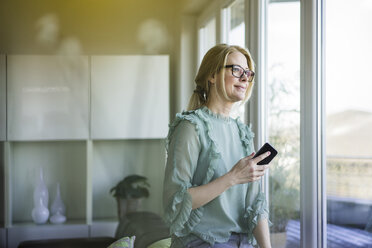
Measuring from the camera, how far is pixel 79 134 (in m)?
3.02

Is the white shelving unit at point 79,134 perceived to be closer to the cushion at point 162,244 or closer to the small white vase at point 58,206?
the small white vase at point 58,206

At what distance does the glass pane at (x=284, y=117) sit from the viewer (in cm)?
175

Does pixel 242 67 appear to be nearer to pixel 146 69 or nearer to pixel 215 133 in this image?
pixel 215 133

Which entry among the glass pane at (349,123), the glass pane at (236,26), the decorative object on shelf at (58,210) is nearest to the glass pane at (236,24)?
the glass pane at (236,26)

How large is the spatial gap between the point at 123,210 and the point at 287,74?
1.62 metres

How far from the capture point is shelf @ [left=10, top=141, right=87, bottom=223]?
2.94 metres

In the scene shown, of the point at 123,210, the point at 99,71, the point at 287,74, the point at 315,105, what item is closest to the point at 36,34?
the point at 99,71

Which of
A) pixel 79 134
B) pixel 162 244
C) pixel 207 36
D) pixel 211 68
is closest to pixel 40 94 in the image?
pixel 79 134

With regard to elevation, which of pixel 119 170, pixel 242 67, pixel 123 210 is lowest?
pixel 123 210

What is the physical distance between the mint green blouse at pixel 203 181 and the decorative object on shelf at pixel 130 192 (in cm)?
194

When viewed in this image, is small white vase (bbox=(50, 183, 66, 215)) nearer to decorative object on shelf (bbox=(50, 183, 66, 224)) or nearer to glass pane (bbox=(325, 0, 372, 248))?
decorative object on shelf (bbox=(50, 183, 66, 224))

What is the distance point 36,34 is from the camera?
2875 millimetres

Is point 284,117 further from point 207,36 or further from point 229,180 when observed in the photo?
point 207,36

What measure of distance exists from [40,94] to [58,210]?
695 millimetres
